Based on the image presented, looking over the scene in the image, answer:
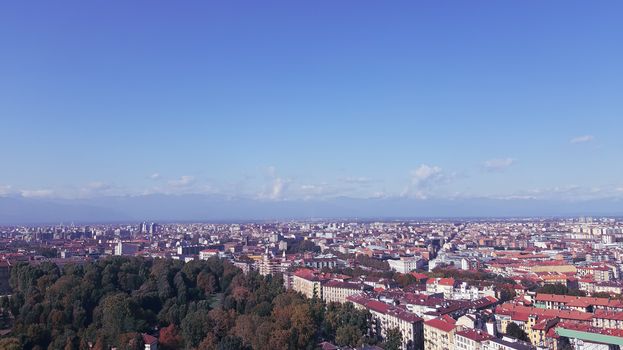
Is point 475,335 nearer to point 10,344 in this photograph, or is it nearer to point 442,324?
point 442,324

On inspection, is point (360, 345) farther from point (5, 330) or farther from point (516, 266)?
point (516, 266)

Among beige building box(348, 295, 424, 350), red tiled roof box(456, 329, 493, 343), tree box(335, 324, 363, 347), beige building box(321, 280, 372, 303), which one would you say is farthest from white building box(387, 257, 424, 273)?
red tiled roof box(456, 329, 493, 343)

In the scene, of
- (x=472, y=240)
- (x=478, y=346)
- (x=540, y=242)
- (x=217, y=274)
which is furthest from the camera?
(x=472, y=240)

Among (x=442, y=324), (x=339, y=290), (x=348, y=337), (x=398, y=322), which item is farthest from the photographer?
(x=339, y=290)

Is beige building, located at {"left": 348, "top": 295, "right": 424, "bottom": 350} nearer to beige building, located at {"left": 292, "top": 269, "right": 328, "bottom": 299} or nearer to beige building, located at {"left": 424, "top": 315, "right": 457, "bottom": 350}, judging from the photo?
beige building, located at {"left": 424, "top": 315, "right": 457, "bottom": 350}

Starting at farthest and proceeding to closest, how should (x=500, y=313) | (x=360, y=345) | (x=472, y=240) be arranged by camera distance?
(x=472, y=240)
(x=500, y=313)
(x=360, y=345)

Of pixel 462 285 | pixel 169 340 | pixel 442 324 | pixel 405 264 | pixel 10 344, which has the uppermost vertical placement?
pixel 10 344

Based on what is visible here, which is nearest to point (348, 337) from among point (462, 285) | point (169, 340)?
point (169, 340)

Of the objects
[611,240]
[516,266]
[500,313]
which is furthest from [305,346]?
[611,240]
